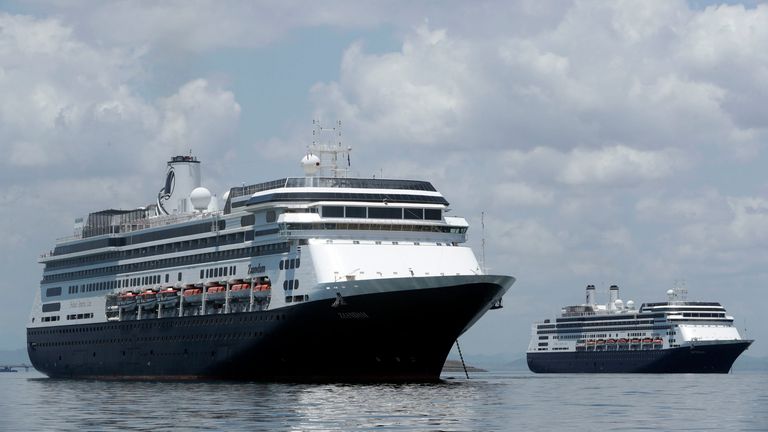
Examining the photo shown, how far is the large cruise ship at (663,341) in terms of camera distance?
178250 mm

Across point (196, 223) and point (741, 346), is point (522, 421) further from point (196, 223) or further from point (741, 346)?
point (741, 346)

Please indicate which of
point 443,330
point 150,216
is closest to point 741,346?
point 150,216

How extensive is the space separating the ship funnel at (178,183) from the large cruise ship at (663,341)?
3649 inches

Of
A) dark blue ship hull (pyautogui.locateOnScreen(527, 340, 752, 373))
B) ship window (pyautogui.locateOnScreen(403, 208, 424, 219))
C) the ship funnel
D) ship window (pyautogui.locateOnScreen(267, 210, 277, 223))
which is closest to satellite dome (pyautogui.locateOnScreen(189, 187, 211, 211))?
the ship funnel

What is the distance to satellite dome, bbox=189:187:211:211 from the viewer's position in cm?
9794

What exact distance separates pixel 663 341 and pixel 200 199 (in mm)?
102056

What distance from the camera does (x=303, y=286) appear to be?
7819 centimetres

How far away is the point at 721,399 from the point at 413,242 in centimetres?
2056

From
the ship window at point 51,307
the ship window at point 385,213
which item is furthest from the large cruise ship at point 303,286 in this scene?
the ship window at point 51,307

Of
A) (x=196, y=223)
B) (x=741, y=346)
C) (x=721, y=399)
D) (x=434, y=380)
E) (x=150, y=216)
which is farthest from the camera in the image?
(x=741, y=346)

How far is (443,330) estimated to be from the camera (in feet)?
254

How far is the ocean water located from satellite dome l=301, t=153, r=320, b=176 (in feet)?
51.7

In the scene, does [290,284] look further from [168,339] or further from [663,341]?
[663,341]

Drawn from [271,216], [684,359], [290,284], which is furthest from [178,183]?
[684,359]
